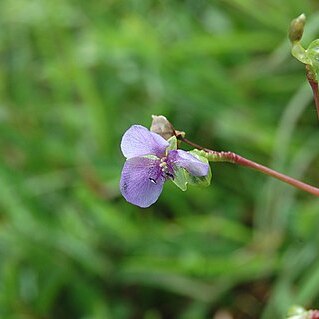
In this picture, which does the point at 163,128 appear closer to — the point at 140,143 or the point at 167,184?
the point at 140,143

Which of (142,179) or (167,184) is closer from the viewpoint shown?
(142,179)

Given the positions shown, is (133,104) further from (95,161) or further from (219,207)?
(219,207)

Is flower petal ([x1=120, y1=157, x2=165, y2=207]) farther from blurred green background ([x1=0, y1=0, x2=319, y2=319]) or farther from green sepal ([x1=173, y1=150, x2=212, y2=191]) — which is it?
blurred green background ([x1=0, y1=0, x2=319, y2=319])

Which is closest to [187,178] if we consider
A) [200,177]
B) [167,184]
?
[200,177]

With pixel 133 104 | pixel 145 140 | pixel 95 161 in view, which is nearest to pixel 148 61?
pixel 133 104

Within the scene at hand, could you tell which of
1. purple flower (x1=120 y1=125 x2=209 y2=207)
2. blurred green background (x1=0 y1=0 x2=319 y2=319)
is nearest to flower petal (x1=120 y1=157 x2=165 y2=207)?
purple flower (x1=120 y1=125 x2=209 y2=207)

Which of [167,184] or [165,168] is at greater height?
[167,184]
